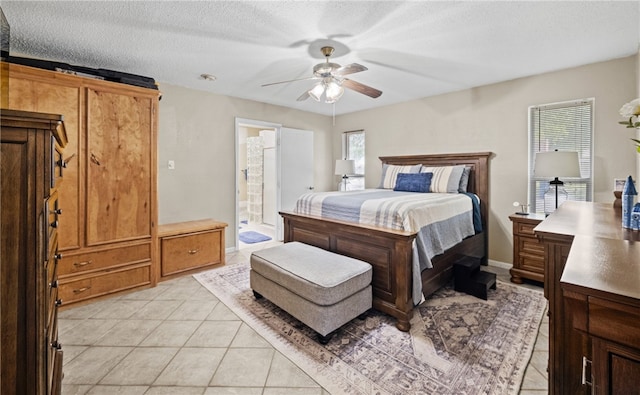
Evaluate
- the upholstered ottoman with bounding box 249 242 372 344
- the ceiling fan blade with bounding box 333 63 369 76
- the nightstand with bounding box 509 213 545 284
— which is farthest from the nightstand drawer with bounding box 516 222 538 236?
the ceiling fan blade with bounding box 333 63 369 76

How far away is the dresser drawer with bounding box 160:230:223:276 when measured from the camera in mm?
3174

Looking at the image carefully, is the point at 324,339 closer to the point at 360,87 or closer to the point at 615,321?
the point at 615,321

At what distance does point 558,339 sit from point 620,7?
7.70 ft

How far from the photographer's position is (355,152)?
5.51 m

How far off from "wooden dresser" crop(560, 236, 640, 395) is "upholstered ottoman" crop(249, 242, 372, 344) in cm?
143

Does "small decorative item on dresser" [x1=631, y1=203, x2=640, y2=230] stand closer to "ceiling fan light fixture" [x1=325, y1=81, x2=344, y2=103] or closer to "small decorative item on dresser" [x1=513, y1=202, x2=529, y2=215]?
"ceiling fan light fixture" [x1=325, y1=81, x2=344, y2=103]

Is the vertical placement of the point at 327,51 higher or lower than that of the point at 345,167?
higher

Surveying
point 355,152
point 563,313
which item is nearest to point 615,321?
point 563,313

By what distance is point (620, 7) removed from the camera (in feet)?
6.48

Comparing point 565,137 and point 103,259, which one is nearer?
point 103,259

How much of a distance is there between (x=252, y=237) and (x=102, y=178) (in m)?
2.93

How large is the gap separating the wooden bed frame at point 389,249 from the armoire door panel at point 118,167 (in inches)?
59.6

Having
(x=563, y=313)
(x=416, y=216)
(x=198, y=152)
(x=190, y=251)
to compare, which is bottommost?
(x=190, y=251)

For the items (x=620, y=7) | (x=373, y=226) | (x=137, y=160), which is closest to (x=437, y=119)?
(x=620, y=7)
